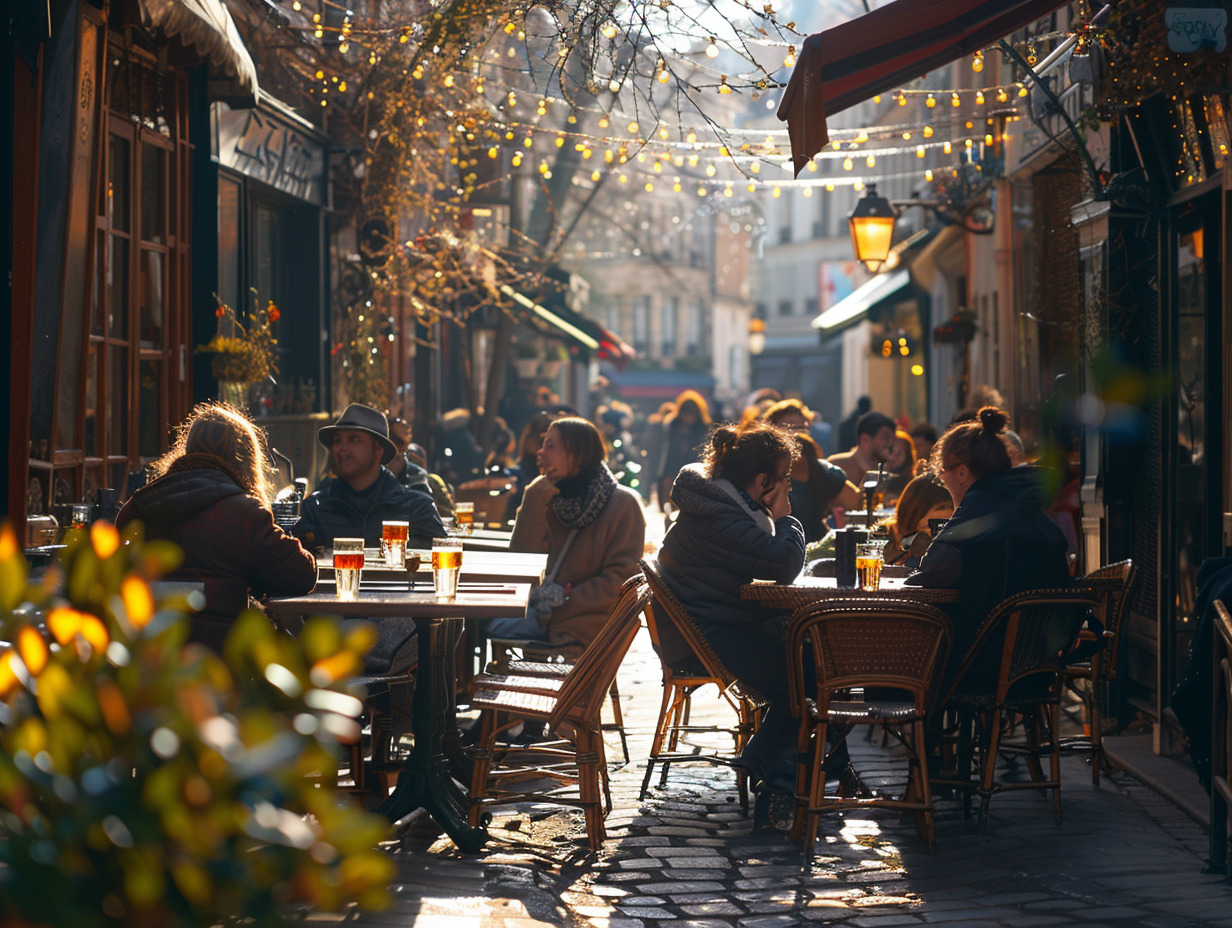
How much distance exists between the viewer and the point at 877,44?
21.0 ft

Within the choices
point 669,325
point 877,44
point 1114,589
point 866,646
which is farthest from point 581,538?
point 669,325

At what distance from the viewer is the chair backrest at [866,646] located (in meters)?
5.53

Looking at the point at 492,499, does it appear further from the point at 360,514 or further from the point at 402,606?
the point at 402,606

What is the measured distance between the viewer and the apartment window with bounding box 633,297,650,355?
6275 cm

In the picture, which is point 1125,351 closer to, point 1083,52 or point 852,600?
point 1083,52

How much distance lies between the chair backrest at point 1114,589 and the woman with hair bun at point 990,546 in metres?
0.29

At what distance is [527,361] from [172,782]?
2656 centimetres

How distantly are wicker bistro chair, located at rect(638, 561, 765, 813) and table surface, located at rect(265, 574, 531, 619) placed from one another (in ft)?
2.56

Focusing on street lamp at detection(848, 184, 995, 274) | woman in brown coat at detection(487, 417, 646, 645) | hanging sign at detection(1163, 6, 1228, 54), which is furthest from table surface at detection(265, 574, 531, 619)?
street lamp at detection(848, 184, 995, 274)

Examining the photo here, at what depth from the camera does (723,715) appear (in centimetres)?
848

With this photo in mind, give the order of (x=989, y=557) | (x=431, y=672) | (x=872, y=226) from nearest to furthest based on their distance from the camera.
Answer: (x=431, y=672) < (x=989, y=557) < (x=872, y=226)

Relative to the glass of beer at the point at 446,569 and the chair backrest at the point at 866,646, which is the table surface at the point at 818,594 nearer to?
the chair backrest at the point at 866,646

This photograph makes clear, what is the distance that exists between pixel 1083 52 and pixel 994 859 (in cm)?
414

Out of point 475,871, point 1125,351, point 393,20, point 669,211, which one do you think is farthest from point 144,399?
point 669,211
